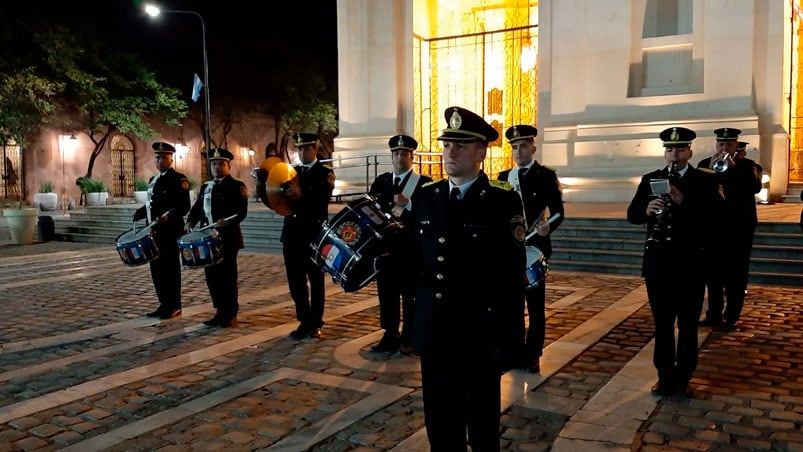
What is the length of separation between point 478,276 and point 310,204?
12.8ft

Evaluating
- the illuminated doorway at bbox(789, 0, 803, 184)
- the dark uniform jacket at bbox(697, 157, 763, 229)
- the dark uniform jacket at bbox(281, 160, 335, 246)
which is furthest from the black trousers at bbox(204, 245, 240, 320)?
the illuminated doorway at bbox(789, 0, 803, 184)

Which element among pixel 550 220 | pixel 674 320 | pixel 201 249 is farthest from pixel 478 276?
pixel 201 249

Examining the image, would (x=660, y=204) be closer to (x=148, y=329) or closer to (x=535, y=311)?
(x=535, y=311)

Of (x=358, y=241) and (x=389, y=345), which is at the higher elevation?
(x=358, y=241)

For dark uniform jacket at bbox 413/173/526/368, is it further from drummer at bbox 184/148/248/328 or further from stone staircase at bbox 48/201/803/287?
stone staircase at bbox 48/201/803/287

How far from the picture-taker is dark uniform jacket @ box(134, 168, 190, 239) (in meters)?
8.09

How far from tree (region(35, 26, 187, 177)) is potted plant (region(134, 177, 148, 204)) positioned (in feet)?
6.83

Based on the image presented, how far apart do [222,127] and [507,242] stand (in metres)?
35.7

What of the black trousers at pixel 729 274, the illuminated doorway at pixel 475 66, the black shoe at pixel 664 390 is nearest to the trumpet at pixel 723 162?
the black trousers at pixel 729 274

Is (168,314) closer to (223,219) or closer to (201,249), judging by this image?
(201,249)

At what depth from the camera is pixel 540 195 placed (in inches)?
224

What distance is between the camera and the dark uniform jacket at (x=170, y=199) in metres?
8.09

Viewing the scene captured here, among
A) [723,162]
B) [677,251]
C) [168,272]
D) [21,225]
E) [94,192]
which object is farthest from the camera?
[94,192]

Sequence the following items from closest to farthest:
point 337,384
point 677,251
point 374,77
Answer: point 677,251, point 337,384, point 374,77
